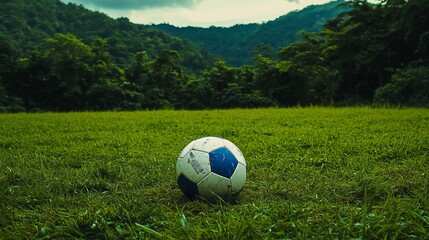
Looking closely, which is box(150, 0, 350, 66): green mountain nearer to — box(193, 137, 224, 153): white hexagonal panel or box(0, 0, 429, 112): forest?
box(0, 0, 429, 112): forest

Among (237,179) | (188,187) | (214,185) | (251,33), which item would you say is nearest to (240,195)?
(237,179)

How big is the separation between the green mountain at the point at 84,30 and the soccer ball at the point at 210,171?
50.3m

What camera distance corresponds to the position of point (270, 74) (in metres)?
31.5

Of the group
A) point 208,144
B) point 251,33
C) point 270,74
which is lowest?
point 208,144

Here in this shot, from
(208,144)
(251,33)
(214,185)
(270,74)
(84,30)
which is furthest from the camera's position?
(251,33)

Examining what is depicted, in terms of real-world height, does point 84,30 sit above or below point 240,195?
above

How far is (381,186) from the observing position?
3.14 meters

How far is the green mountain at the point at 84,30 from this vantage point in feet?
185

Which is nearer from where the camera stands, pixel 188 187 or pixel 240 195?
pixel 188 187

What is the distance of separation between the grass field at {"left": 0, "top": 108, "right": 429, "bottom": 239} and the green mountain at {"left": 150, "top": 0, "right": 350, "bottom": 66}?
82266 mm

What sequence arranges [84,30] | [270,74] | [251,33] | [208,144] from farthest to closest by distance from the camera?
[251,33] < [84,30] < [270,74] < [208,144]

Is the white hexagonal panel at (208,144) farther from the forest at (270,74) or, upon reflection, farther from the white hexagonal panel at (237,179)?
the forest at (270,74)

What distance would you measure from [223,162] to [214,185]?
197mm

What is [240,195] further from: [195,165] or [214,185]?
[195,165]
